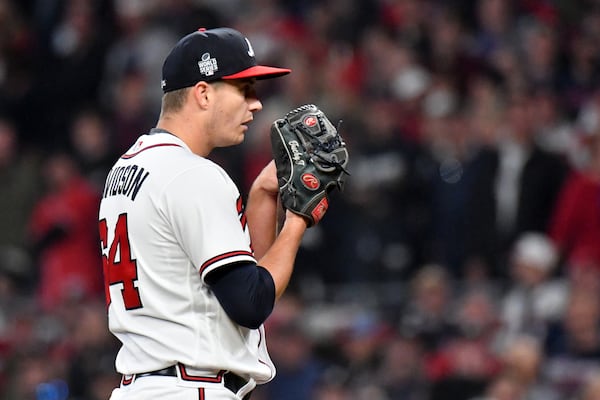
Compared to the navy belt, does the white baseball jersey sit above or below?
above

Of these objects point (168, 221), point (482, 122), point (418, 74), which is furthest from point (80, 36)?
point (168, 221)

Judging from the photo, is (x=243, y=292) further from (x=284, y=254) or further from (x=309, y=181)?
(x=309, y=181)

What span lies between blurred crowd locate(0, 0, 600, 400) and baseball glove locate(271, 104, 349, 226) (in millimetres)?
3225

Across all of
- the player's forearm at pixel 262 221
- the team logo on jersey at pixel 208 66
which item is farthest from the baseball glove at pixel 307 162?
the team logo on jersey at pixel 208 66

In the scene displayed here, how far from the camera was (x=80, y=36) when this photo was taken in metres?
11.5

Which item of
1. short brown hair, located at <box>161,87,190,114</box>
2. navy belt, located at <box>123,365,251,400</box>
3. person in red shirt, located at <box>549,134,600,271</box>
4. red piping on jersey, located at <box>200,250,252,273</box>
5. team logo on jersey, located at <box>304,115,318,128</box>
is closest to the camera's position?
red piping on jersey, located at <box>200,250,252,273</box>

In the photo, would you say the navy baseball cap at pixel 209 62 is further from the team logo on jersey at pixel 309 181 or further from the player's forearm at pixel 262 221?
the player's forearm at pixel 262 221

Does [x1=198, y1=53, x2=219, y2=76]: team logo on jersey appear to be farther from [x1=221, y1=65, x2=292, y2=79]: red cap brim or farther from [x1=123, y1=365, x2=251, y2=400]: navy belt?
[x1=123, y1=365, x2=251, y2=400]: navy belt

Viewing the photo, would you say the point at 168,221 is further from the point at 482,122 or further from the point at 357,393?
the point at 482,122

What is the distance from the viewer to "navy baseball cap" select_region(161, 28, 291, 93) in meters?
3.67

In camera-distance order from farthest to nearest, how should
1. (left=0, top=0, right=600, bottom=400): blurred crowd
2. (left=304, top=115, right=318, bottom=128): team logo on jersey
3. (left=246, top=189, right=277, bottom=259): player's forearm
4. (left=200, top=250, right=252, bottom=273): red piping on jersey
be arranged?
1. (left=0, top=0, right=600, bottom=400): blurred crowd
2. (left=246, top=189, right=277, bottom=259): player's forearm
3. (left=304, top=115, right=318, bottom=128): team logo on jersey
4. (left=200, top=250, right=252, bottom=273): red piping on jersey

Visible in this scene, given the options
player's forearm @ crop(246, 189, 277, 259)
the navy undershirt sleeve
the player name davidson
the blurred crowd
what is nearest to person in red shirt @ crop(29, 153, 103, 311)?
the blurred crowd

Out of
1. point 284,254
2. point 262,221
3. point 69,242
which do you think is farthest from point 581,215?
point 284,254

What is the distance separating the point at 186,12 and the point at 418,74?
2.49 meters
